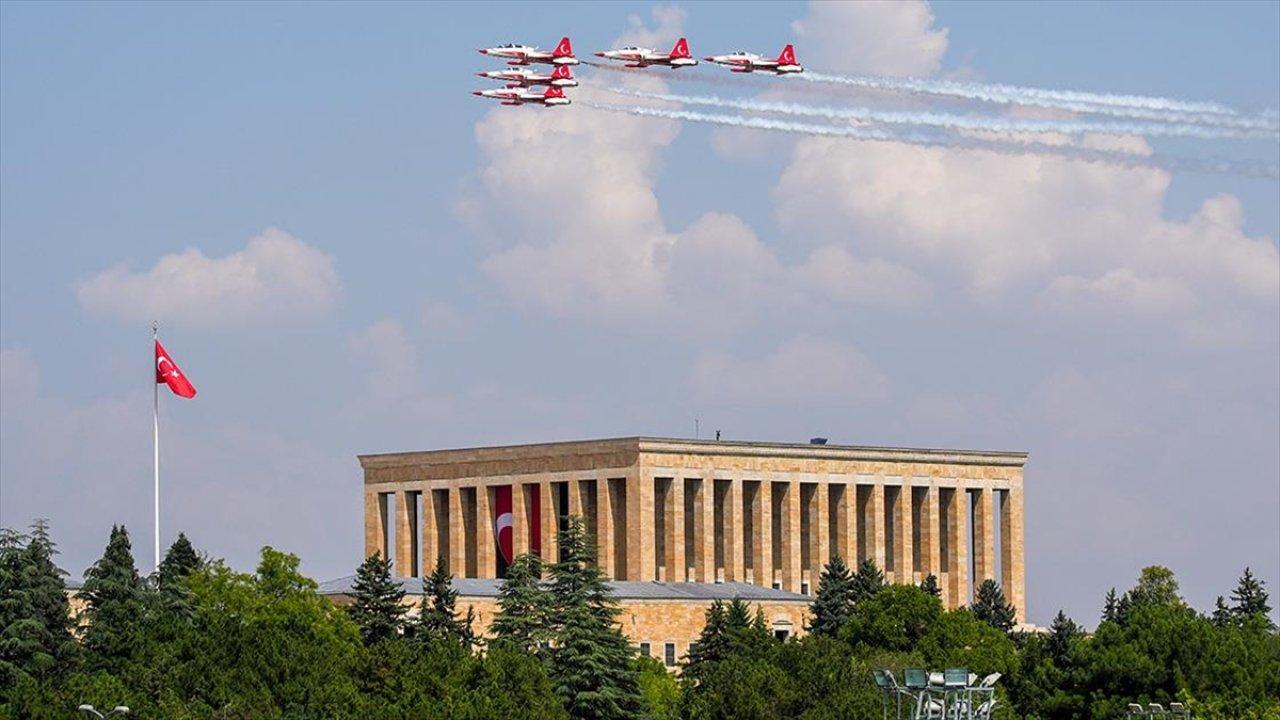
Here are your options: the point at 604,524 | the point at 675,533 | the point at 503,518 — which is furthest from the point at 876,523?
the point at 503,518

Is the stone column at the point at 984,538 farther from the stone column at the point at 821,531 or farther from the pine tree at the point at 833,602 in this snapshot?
the pine tree at the point at 833,602

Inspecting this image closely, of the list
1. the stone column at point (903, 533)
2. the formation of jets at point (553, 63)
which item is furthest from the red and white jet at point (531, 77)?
the stone column at point (903, 533)

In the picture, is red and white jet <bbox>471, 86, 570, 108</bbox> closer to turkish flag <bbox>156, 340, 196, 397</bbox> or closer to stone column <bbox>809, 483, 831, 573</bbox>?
turkish flag <bbox>156, 340, 196, 397</bbox>

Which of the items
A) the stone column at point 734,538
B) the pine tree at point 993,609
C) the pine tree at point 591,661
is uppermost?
the stone column at point 734,538

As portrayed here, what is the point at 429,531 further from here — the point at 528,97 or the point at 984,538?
the point at 528,97

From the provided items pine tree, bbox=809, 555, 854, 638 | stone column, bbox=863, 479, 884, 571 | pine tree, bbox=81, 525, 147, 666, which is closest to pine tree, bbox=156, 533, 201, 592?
pine tree, bbox=81, 525, 147, 666

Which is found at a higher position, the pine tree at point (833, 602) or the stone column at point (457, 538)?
the stone column at point (457, 538)

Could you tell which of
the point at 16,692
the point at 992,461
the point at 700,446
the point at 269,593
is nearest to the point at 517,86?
the point at 269,593
